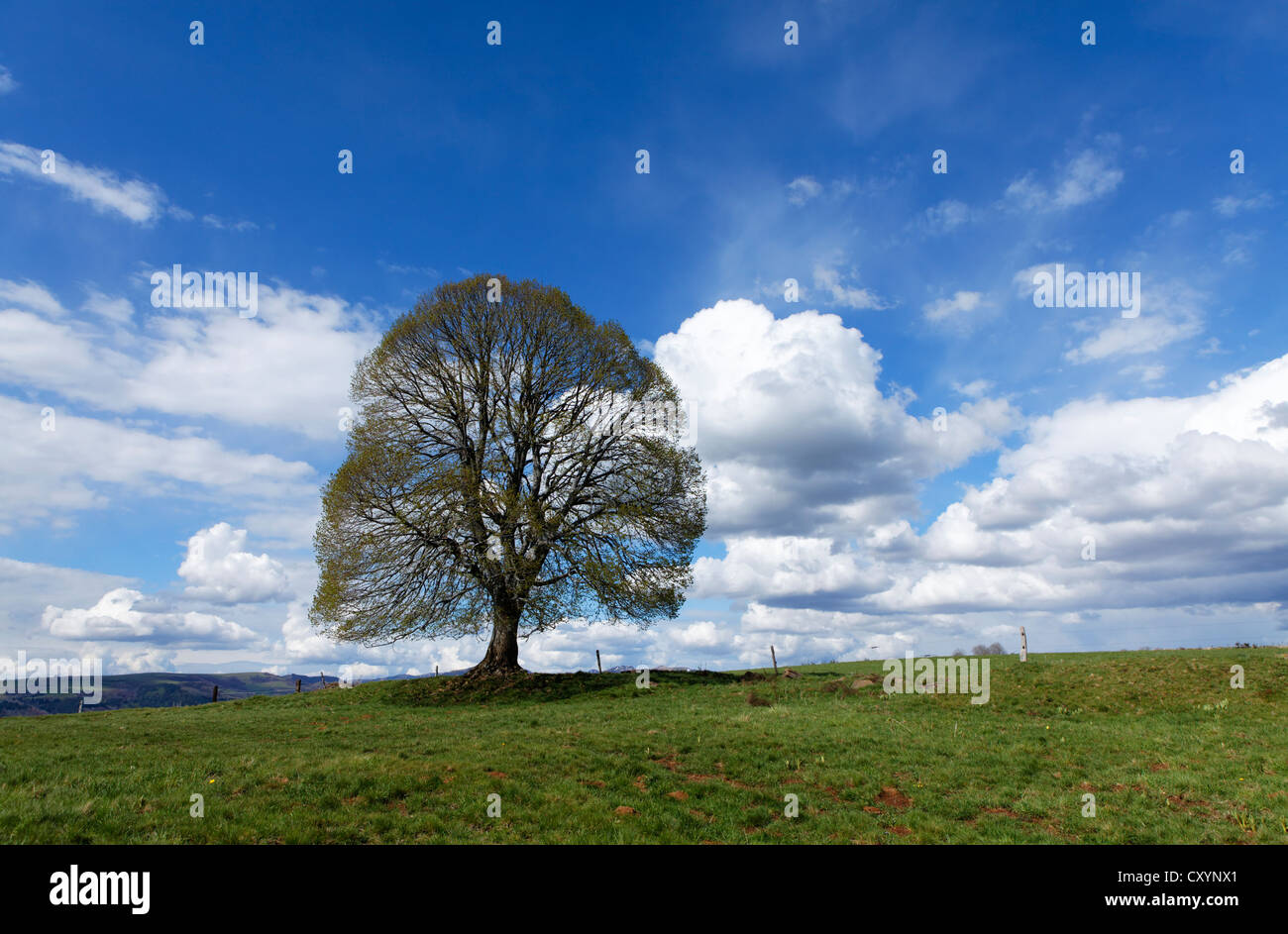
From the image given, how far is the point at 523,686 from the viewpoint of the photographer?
Result: 3325 centimetres

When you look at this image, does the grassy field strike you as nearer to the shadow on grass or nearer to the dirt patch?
the dirt patch

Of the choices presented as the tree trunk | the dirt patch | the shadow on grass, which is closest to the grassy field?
the dirt patch

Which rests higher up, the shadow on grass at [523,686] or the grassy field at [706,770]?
the grassy field at [706,770]

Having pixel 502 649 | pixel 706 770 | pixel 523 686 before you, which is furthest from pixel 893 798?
pixel 502 649

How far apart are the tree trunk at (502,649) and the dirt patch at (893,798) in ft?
77.4

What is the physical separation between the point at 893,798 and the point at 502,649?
24761 millimetres

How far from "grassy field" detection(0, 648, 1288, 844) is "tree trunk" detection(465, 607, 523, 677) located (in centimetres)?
669

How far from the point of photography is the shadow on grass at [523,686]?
31.7 meters

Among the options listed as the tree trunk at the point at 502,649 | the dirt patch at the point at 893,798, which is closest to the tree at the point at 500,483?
the tree trunk at the point at 502,649

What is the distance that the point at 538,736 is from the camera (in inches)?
764

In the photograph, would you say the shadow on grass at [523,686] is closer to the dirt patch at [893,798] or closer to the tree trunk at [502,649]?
the tree trunk at [502,649]
